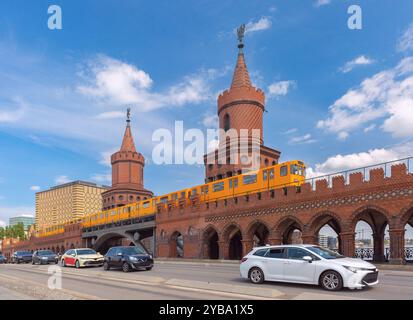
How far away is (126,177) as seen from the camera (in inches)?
2825

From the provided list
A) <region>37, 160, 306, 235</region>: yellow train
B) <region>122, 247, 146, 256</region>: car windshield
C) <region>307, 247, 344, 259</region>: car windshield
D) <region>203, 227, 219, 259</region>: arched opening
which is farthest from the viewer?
<region>203, 227, 219, 259</region>: arched opening

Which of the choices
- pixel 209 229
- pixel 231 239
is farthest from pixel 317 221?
pixel 209 229

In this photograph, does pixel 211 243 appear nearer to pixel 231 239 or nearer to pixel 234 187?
pixel 231 239

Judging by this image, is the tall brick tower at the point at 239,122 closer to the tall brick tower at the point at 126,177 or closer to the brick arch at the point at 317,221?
the brick arch at the point at 317,221

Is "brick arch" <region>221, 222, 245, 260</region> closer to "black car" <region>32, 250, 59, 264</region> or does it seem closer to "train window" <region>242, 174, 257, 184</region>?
"train window" <region>242, 174, 257, 184</region>

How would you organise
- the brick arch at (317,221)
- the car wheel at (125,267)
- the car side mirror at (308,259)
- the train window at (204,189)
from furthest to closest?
the train window at (204,189), the brick arch at (317,221), the car wheel at (125,267), the car side mirror at (308,259)

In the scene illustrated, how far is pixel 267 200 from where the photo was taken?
31.8 meters

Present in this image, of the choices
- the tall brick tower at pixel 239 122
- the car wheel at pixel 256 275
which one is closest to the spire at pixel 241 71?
the tall brick tower at pixel 239 122

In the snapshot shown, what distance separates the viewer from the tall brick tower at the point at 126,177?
71.0 meters

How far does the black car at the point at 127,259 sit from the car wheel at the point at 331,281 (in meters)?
10.7

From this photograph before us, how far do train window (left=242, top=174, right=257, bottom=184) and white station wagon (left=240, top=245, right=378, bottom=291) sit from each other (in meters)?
19.8

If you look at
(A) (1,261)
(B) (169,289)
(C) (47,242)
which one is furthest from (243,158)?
(C) (47,242)

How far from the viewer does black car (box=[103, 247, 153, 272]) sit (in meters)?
19.6

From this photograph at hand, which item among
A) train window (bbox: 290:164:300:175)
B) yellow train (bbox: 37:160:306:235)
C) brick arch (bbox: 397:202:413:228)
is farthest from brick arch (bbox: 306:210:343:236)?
brick arch (bbox: 397:202:413:228)
